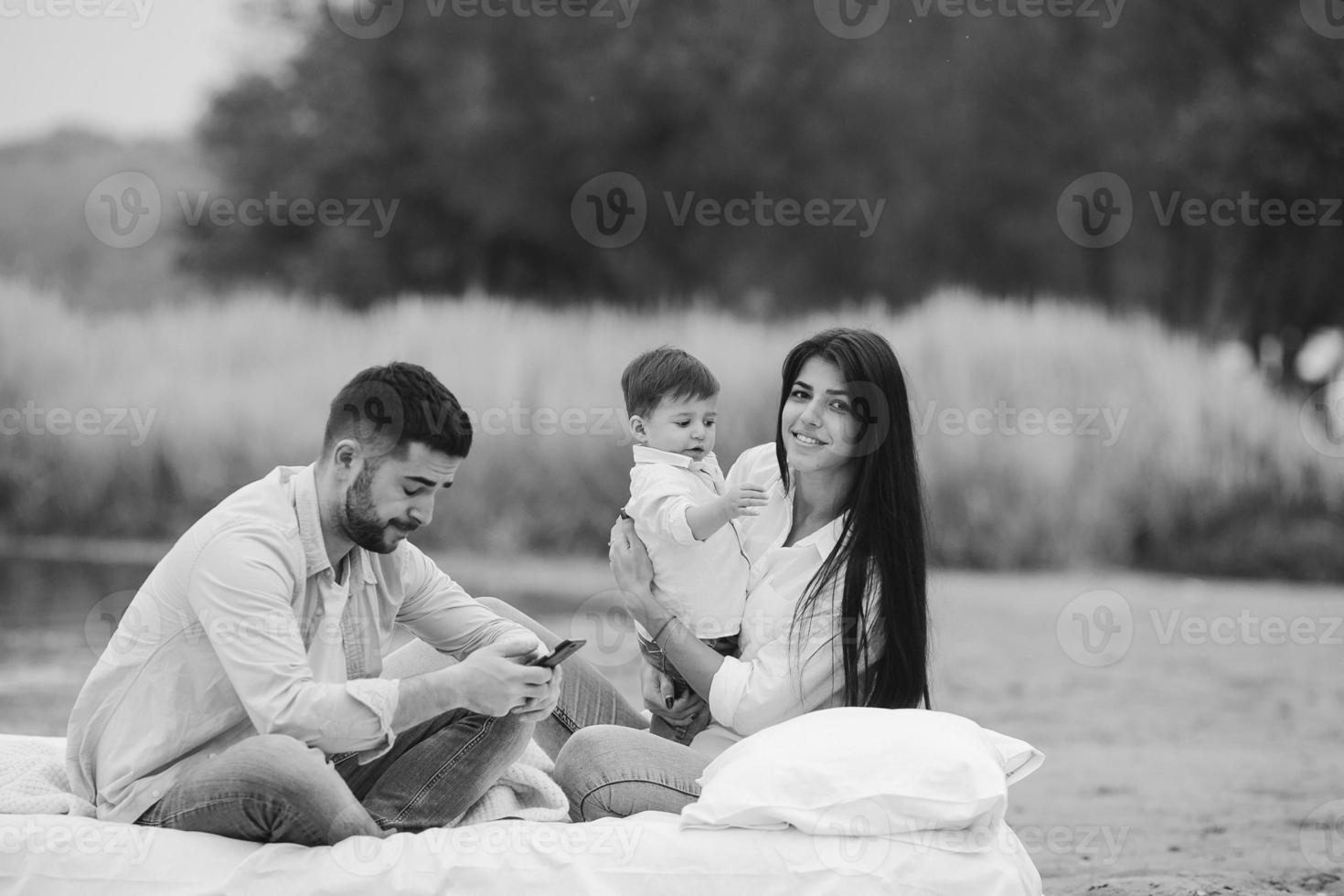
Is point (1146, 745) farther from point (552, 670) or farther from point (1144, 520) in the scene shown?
point (552, 670)

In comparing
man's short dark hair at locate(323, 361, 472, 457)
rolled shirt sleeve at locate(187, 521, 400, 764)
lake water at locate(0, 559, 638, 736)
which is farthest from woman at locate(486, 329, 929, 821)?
lake water at locate(0, 559, 638, 736)

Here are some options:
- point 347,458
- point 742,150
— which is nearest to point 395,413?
point 347,458

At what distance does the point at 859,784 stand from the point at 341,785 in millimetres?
884

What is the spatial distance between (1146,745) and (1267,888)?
2914 mm

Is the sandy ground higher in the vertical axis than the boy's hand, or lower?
lower

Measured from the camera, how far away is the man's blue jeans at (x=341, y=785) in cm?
241

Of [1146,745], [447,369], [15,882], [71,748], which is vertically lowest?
[1146,745]

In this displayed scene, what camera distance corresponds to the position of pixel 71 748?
2.64 meters

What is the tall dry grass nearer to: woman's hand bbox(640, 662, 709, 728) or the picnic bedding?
woman's hand bbox(640, 662, 709, 728)

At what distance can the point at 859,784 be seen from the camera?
2529 millimetres

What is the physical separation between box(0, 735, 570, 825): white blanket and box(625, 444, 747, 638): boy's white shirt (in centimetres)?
43

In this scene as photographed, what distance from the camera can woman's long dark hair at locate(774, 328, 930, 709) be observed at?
2885mm

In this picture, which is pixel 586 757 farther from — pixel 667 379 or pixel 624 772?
pixel 667 379

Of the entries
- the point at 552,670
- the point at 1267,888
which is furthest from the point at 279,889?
the point at 1267,888
